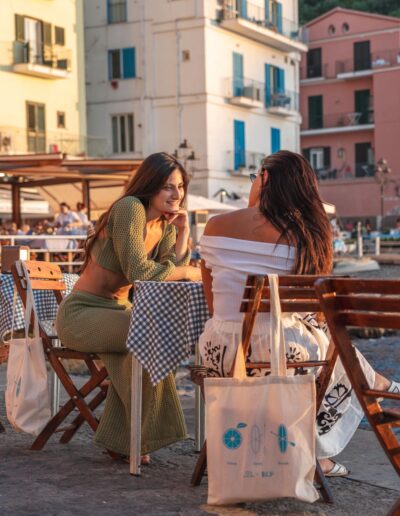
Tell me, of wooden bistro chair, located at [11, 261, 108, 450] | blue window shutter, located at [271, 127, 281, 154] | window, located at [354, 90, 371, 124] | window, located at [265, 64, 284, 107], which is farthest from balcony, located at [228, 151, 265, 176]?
wooden bistro chair, located at [11, 261, 108, 450]

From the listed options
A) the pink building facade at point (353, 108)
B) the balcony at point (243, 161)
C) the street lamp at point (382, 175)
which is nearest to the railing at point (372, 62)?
the pink building facade at point (353, 108)

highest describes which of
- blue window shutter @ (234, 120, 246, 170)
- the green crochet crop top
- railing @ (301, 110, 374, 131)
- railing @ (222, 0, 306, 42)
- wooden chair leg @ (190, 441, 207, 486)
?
railing @ (222, 0, 306, 42)

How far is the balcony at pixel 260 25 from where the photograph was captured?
43.8 m

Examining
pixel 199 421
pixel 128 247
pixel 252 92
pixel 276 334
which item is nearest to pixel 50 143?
pixel 252 92

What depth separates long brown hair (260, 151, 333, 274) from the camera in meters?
4.56

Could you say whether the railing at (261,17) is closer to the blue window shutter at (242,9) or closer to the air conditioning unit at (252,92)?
the blue window shutter at (242,9)

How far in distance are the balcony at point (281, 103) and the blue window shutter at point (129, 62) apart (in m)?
7.34

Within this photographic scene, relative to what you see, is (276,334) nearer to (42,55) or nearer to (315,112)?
(42,55)

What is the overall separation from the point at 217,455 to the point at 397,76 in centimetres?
5558

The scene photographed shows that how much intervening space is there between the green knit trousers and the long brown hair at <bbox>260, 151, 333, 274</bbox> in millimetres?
993

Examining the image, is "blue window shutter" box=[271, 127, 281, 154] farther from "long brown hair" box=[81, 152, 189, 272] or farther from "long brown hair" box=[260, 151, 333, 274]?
"long brown hair" box=[260, 151, 333, 274]

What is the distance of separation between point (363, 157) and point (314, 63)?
20.6 feet

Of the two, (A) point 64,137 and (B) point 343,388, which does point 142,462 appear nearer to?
(B) point 343,388

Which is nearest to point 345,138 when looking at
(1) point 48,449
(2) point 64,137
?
(2) point 64,137
